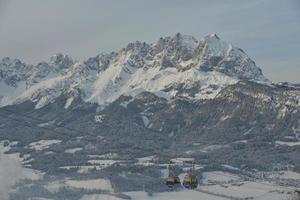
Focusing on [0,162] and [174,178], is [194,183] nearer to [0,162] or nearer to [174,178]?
[174,178]

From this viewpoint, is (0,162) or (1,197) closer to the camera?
(1,197)

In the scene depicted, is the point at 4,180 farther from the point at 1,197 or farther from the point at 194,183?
the point at 194,183

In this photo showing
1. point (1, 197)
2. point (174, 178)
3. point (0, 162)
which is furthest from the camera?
point (0, 162)

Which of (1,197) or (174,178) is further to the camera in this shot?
(1,197)

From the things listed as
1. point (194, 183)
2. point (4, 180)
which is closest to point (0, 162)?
point (4, 180)

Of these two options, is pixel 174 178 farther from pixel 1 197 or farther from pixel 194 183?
pixel 1 197

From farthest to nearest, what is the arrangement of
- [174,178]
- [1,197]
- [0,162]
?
[0,162], [1,197], [174,178]

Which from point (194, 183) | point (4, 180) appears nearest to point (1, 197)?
point (4, 180)

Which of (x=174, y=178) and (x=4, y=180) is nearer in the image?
(x=174, y=178)
